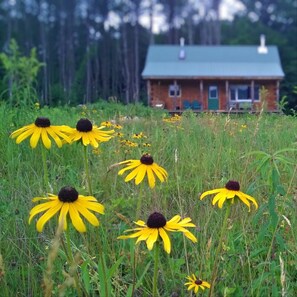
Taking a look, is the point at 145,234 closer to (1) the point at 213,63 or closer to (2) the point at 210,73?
(2) the point at 210,73

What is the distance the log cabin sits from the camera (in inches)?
826

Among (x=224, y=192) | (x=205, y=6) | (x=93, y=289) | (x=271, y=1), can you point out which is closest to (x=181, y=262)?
(x=93, y=289)

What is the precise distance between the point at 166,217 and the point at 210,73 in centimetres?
1984

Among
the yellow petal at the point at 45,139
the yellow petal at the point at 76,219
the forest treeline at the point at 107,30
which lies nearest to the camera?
the yellow petal at the point at 76,219

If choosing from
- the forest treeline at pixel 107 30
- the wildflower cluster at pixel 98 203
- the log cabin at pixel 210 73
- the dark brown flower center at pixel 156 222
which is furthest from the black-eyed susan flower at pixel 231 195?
the forest treeline at pixel 107 30

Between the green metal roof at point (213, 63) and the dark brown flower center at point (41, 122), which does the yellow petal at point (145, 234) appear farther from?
the green metal roof at point (213, 63)

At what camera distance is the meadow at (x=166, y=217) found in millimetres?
1619

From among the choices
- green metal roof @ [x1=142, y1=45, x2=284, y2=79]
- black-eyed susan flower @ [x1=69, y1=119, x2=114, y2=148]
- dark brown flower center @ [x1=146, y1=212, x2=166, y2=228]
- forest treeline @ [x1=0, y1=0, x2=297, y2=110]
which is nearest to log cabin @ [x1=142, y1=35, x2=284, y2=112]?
green metal roof @ [x1=142, y1=45, x2=284, y2=79]

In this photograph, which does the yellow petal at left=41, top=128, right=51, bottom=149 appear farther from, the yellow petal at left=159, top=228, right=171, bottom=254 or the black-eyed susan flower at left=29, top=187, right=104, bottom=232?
the yellow petal at left=159, top=228, right=171, bottom=254

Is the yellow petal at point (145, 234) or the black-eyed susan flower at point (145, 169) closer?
the yellow petal at point (145, 234)

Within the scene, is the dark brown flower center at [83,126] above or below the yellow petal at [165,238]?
above

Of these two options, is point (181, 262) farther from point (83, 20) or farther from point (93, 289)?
point (83, 20)

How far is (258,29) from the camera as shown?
107ft

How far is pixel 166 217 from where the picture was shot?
7.17 ft
